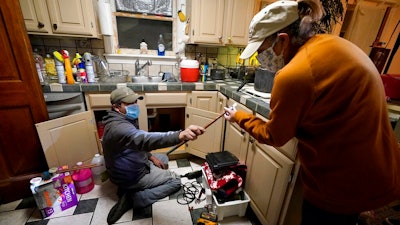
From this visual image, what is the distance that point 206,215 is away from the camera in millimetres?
1341

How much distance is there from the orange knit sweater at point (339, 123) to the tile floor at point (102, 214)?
91 centimetres

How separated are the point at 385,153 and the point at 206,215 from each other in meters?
1.12

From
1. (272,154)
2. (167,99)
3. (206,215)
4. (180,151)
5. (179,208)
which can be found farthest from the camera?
(180,151)

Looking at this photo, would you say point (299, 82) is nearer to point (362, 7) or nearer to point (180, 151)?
point (180, 151)

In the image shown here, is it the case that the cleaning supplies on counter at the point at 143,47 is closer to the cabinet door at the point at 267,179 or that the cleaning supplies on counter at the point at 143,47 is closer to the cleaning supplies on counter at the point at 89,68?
the cleaning supplies on counter at the point at 89,68

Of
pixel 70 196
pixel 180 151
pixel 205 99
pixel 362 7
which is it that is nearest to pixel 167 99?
pixel 205 99

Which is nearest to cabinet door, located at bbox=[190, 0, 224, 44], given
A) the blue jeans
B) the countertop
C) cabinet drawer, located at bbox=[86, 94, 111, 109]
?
the countertop

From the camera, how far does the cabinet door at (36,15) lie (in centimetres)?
157

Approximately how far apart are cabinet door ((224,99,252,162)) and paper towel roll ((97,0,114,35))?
1540 mm

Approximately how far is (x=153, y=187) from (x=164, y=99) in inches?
33.8

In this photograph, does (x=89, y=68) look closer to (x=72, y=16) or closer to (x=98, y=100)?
(x=98, y=100)

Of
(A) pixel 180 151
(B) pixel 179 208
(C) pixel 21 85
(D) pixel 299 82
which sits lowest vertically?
(B) pixel 179 208

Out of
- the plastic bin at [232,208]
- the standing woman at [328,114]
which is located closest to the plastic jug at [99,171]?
the plastic bin at [232,208]

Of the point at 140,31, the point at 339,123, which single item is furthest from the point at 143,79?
the point at 339,123
